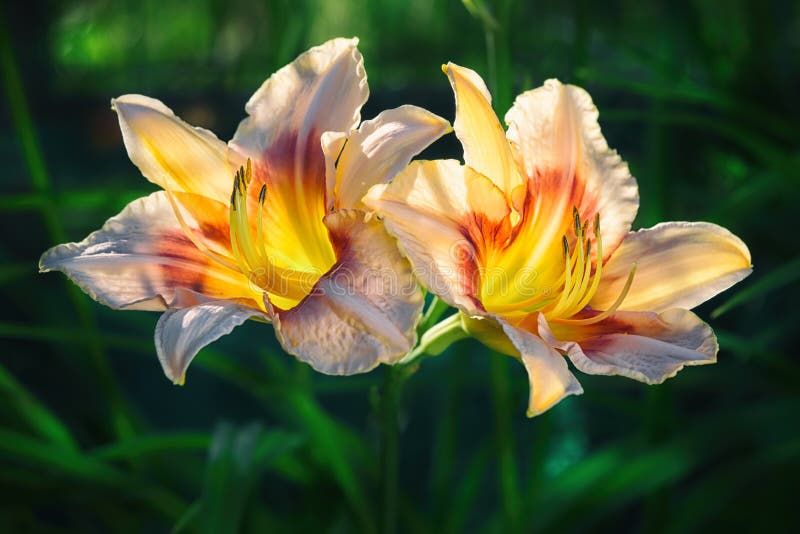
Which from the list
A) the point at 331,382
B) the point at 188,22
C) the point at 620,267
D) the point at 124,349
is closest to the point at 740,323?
the point at 331,382

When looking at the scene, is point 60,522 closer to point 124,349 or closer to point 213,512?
point 124,349

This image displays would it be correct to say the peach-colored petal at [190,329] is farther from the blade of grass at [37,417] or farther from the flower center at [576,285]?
the blade of grass at [37,417]

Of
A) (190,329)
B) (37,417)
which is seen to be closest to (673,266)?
(190,329)

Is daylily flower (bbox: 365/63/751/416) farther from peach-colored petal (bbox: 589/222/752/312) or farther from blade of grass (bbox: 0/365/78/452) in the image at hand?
blade of grass (bbox: 0/365/78/452)

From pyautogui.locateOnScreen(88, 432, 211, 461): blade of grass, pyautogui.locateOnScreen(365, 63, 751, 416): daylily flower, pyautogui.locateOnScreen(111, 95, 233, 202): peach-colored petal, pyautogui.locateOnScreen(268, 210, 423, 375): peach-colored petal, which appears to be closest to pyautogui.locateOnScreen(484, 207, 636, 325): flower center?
pyautogui.locateOnScreen(365, 63, 751, 416): daylily flower

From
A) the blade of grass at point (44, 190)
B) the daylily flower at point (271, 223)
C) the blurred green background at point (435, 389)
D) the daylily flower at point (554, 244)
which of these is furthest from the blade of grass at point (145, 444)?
the daylily flower at point (554, 244)
